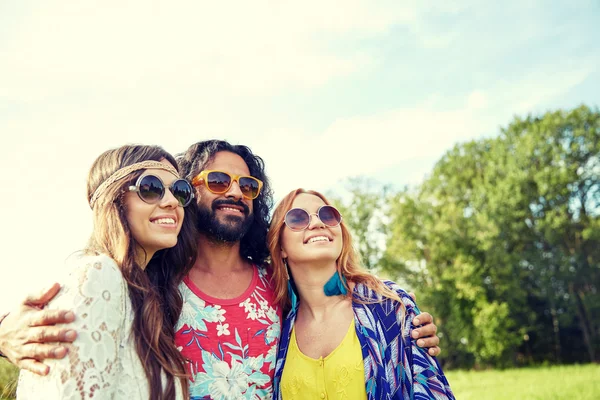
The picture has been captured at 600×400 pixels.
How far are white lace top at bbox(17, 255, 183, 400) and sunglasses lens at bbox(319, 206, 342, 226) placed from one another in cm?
200

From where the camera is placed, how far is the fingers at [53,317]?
7.82 ft

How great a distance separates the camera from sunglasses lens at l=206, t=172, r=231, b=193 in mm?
4762

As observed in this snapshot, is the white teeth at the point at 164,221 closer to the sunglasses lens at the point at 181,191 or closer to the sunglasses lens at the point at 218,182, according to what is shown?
the sunglasses lens at the point at 181,191

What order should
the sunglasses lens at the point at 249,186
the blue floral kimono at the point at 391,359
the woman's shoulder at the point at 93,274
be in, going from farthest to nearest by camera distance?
1. the sunglasses lens at the point at 249,186
2. the blue floral kimono at the point at 391,359
3. the woman's shoulder at the point at 93,274

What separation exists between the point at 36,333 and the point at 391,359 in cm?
243

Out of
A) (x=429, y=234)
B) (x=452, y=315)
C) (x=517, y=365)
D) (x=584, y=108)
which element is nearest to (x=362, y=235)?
(x=429, y=234)

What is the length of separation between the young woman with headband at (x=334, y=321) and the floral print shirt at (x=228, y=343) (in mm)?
131

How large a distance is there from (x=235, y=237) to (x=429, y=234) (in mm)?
28657

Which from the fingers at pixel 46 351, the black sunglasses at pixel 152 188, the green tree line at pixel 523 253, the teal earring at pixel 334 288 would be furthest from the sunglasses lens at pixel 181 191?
the green tree line at pixel 523 253

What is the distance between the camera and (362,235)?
121 ft

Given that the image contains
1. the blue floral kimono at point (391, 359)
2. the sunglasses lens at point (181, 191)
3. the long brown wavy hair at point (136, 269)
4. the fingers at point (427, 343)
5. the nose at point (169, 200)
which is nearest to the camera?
the long brown wavy hair at point (136, 269)

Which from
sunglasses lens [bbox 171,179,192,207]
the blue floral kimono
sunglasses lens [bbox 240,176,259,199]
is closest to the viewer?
sunglasses lens [bbox 171,179,192,207]

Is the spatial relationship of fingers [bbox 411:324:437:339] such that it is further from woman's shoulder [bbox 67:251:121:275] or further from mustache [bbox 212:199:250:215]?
woman's shoulder [bbox 67:251:121:275]

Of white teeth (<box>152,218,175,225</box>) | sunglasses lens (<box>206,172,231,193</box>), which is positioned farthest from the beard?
white teeth (<box>152,218,175,225</box>)
